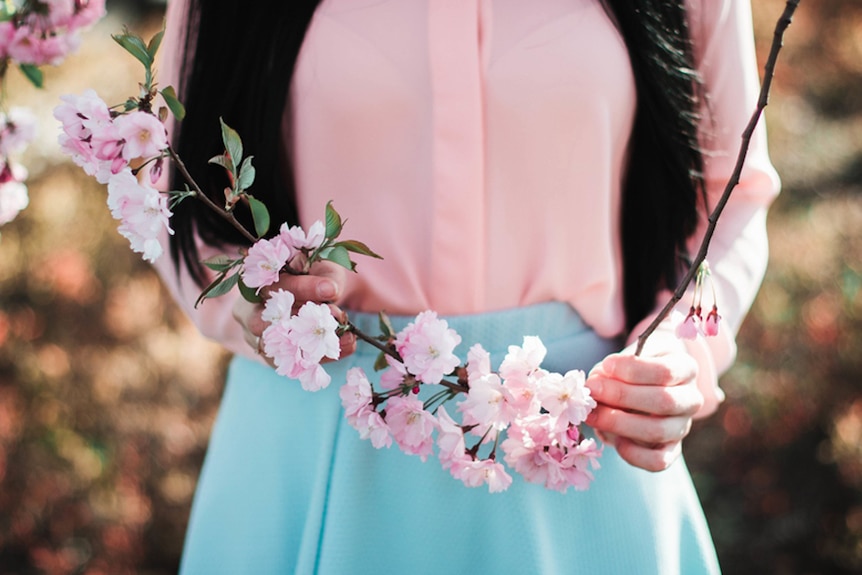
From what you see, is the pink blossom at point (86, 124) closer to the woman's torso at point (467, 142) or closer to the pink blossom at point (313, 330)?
the pink blossom at point (313, 330)

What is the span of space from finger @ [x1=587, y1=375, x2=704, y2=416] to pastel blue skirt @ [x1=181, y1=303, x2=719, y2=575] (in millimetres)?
158

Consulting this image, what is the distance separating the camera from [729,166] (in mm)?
1115

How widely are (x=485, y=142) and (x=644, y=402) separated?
1.12ft

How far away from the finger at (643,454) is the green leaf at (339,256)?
1.23 feet

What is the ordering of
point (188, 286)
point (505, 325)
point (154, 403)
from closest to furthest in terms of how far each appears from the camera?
point (505, 325) → point (188, 286) → point (154, 403)

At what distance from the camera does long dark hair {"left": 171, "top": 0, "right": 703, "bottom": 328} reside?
1.04 metres

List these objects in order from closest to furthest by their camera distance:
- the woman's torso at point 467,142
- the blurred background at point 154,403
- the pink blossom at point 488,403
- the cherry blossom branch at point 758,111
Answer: the cherry blossom branch at point 758,111
the pink blossom at point 488,403
the woman's torso at point 467,142
the blurred background at point 154,403

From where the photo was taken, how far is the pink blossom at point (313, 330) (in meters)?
0.72

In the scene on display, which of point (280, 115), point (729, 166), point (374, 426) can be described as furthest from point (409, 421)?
point (729, 166)

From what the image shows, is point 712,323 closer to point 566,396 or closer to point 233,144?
point 566,396

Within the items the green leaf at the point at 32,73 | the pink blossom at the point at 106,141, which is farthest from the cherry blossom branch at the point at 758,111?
the green leaf at the point at 32,73

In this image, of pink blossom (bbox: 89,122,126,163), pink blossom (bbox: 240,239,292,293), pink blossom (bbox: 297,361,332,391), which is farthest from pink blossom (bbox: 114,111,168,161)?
pink blossom (bbox: 297,361,332,391)

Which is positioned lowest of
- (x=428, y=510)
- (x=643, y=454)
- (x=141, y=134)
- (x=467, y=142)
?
(x=428, y=510)

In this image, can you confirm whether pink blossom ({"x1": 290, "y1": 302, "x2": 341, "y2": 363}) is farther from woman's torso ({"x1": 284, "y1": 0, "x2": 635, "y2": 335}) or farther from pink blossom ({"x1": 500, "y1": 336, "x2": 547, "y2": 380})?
woman's torso ({"x1": 284, "y1": 0, "x2": 635, "y2": 335})
